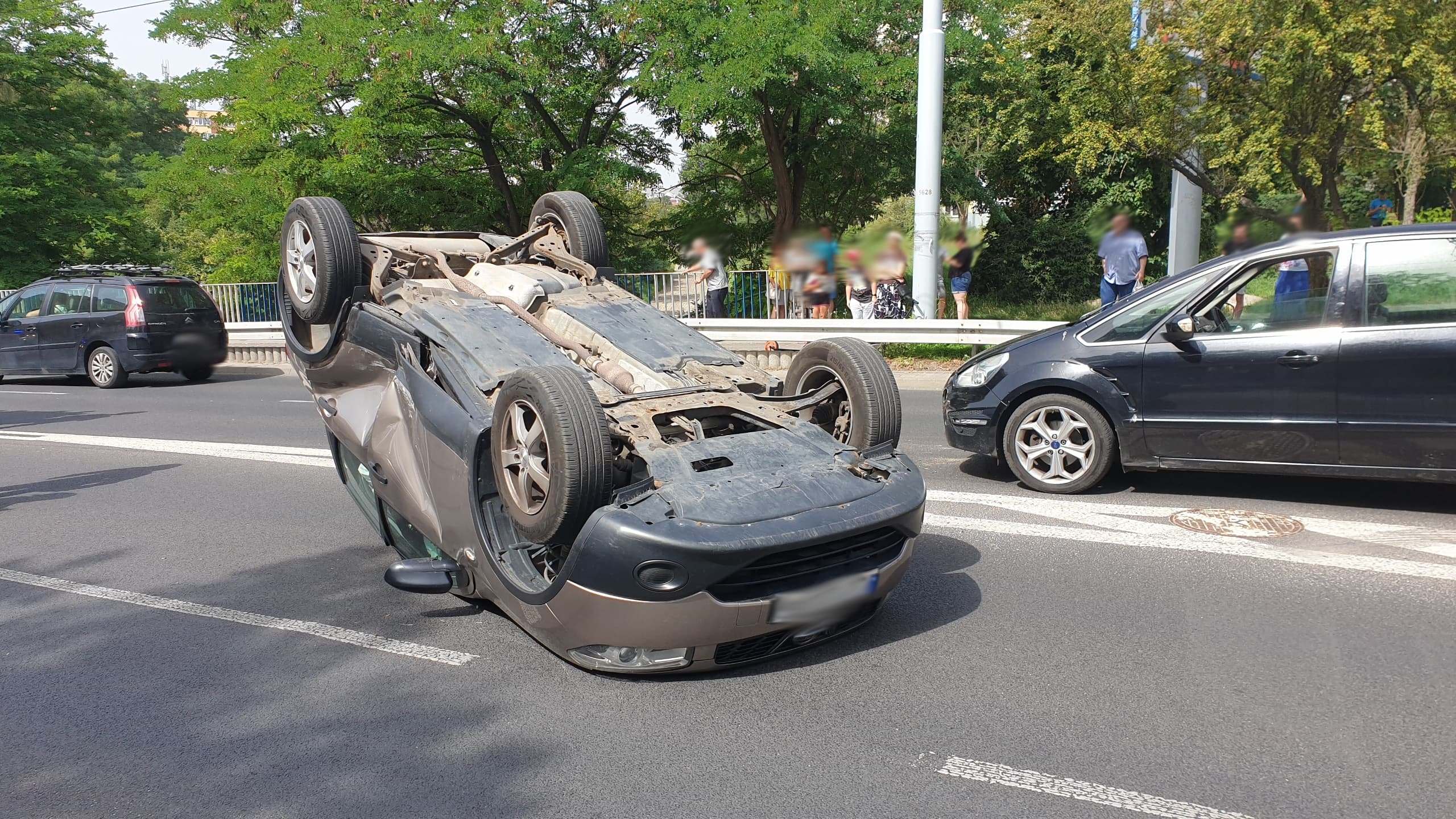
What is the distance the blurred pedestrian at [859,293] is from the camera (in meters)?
15.6

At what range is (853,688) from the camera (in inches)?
157

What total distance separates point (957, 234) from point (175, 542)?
14.8m

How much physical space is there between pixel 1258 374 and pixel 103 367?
16.5 metres

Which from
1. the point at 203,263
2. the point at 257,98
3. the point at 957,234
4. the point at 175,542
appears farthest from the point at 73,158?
the point at 175,542

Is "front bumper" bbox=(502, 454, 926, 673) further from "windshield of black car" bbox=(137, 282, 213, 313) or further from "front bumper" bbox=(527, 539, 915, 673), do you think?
"windshield of black car" bbox=(137, 282, 213, 313)

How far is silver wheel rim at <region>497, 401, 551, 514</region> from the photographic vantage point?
416cm

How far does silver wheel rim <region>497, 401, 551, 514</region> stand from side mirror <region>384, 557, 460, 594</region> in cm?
58

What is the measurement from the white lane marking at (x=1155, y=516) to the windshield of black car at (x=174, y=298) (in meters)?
13.9

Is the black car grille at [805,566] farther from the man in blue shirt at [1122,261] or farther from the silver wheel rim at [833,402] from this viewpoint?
the man in blue shirt at [1122,261]

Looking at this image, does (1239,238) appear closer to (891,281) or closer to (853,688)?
(891,281)

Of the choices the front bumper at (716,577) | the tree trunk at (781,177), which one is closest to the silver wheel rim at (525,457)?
the front bumper at (716,577)

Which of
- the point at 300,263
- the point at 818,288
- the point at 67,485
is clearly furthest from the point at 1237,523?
the point at 818,288

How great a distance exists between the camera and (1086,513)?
6277mm

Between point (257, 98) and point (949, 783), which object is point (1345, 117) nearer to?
point (949, 783)
